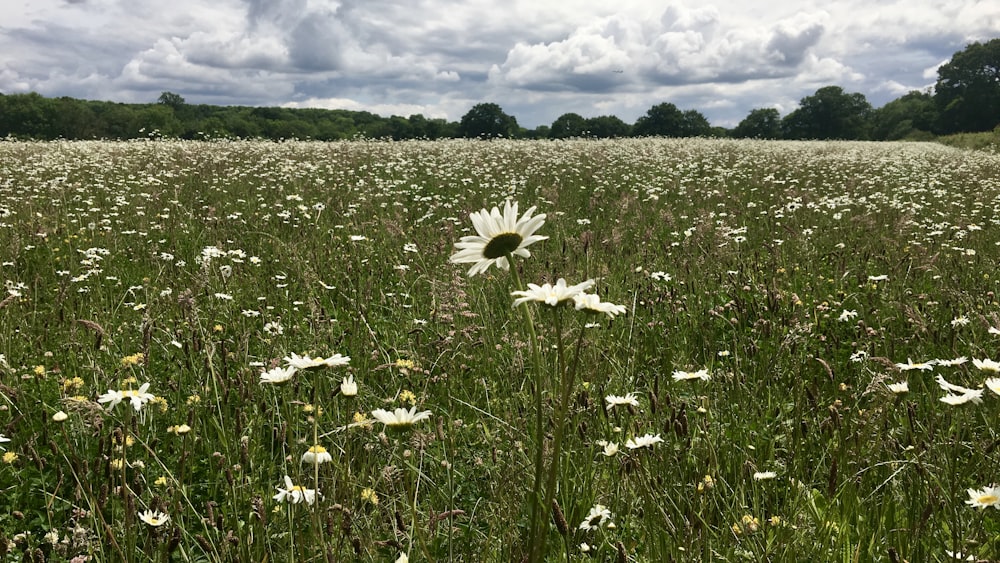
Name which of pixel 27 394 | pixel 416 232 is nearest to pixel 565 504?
pixel 27 394

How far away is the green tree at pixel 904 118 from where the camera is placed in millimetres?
67062

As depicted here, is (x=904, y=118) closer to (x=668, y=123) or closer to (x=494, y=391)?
(x=668, y=123)

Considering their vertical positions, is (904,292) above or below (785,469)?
above

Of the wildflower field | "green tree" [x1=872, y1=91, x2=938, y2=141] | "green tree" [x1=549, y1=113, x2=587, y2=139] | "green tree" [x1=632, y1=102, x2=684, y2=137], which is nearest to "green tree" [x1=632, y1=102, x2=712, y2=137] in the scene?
"green tree" [x1=632, y1=102, x2=684, y2=137]

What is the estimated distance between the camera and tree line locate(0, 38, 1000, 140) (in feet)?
131

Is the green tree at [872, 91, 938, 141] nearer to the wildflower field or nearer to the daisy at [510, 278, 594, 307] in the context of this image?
the wildflower field

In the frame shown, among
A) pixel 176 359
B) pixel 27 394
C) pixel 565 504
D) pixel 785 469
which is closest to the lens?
pixel 565 504

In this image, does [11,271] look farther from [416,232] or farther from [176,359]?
[416,232]

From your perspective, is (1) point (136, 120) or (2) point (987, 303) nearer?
(2) point (987, 303)

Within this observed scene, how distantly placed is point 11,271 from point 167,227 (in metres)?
1.57

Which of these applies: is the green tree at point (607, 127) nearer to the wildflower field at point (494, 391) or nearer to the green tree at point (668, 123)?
the green tree at point (668, 123)

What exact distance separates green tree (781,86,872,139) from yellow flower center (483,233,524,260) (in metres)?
75.6

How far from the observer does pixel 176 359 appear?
3.30 metres

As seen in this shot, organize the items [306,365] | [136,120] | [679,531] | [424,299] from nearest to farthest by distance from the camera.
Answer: [306,365]
[679,531]
[424,299]
[136,120]
